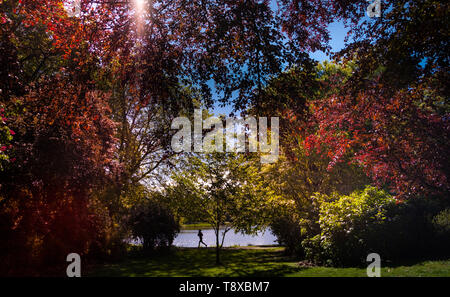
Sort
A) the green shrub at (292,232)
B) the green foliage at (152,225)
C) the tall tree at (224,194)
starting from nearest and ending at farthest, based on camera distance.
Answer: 1. the tall tree at (224,194)
2. the green shrub at (292,232)
3. the green foliage at (152,225)

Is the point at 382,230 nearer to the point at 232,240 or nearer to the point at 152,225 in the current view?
the point at 152,225

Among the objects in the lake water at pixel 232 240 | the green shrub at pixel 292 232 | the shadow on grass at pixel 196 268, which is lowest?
the lake water at pixel 232 240

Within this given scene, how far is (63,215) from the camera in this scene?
38.9 feet

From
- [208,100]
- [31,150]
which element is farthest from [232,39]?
[31,150]

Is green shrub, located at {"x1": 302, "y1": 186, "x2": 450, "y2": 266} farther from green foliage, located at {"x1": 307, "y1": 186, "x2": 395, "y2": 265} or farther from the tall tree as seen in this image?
the tall tree

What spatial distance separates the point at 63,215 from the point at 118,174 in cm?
258

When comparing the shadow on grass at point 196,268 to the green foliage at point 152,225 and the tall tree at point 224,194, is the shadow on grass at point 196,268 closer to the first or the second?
the green foliage at point 152,225

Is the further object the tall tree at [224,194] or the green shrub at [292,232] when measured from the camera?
the green shrub at [292,232]

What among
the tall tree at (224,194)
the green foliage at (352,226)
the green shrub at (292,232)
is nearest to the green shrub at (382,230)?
the green foliage at (352,226)

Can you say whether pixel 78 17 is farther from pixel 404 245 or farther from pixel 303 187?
pixel 303 187

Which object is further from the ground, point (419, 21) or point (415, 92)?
point (419, 21)

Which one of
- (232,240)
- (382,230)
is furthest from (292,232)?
(232,240)

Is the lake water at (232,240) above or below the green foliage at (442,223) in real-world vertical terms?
below

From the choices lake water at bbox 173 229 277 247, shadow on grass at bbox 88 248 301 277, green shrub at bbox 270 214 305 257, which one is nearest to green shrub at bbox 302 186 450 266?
shadow on grass at bbox 88 248 301 277
